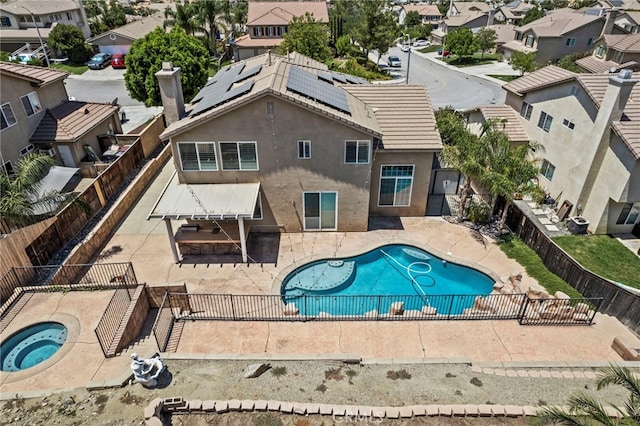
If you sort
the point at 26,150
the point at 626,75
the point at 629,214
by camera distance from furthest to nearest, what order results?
the point at 26,150 → the point at 629,214 → the point at 626,75

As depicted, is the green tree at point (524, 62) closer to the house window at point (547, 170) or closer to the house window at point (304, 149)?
the house window at point (547, 170)

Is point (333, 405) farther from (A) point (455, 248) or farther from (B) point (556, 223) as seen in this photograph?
(B) point (556, 223)

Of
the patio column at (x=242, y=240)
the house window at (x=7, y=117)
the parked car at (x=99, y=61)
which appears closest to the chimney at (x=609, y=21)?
the patio column at (x=242, y=240)

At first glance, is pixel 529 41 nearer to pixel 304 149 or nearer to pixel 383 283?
pixel 304 149

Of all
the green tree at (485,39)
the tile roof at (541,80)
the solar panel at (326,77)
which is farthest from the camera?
the green tree at (485,39)

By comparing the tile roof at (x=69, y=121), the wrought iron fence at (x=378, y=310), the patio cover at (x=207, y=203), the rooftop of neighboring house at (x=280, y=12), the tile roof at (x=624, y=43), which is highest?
the rooftop of neighboring house at (x=280, y=12)

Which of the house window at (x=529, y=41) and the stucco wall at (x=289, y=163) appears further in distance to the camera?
the house window at (x=529, y=41)

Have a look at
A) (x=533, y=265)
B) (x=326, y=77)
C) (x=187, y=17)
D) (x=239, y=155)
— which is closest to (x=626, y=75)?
(x=533, y=265)
